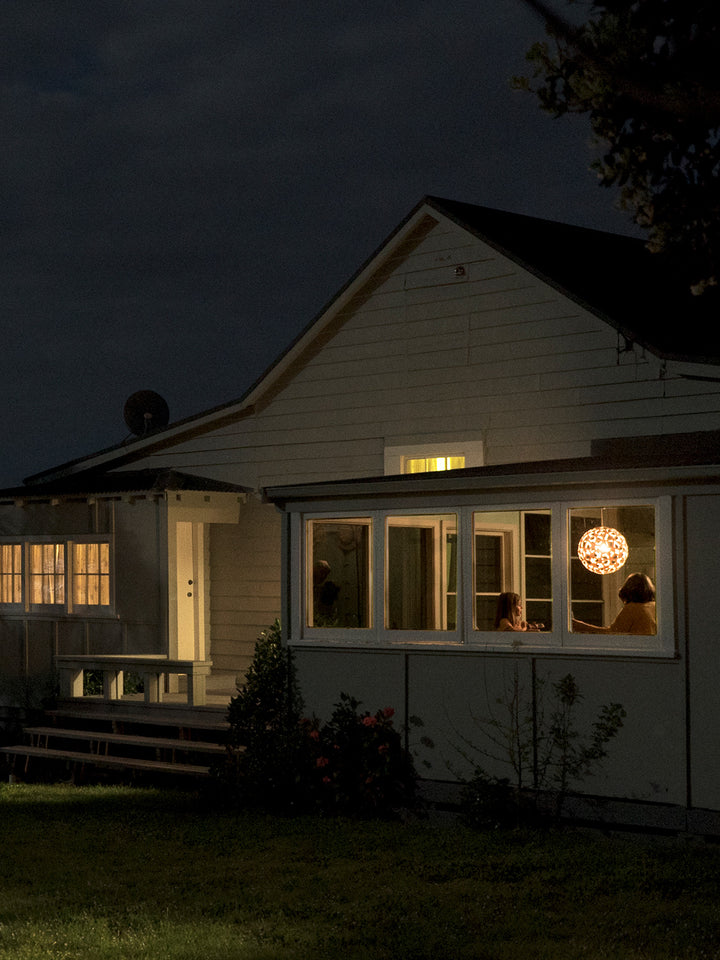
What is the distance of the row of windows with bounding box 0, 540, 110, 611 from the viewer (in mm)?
16797

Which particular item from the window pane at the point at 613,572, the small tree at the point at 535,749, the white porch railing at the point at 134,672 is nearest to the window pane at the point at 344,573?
the white porch railing at the point at 134,672

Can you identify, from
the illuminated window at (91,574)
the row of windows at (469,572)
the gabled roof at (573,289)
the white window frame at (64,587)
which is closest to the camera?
the row of windows at (469,572)

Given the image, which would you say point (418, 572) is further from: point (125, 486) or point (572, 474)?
point (125, 486)

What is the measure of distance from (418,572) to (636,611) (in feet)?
7.63

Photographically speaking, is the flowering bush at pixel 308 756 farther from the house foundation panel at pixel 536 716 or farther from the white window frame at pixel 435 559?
the white window frame at pixel 435 559

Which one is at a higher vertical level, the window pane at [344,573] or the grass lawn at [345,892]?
the window pane at [344,573]

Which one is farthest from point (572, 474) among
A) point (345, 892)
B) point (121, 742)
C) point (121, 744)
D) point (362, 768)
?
point (121, 744)

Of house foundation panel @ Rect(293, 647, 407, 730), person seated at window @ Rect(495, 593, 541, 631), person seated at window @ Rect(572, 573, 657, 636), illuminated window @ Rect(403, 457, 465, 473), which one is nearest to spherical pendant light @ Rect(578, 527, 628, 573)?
person seated at window @ Rect(572, 573, 657, 636)

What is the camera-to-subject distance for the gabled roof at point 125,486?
16.2 metres

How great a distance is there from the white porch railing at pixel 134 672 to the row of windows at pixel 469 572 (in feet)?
5.52

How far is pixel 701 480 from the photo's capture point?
1042 centimetres

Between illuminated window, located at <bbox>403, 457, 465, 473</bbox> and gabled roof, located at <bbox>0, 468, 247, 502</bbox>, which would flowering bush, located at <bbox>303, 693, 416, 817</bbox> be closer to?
illuminated window, located at <bbox>403, 457, 465, 473</bbox>

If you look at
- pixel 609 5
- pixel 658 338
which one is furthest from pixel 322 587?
pixel 609 5

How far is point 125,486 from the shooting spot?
16.5 meters
